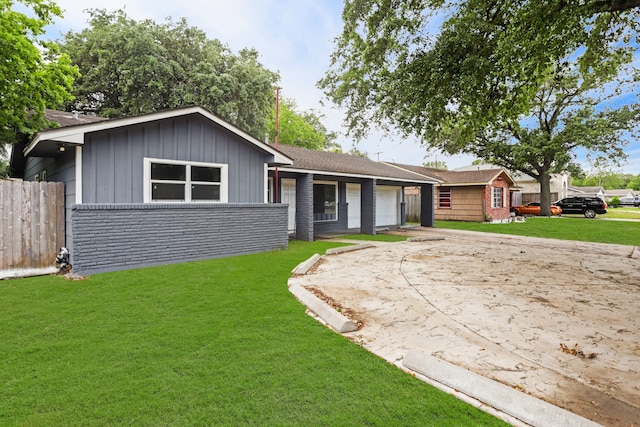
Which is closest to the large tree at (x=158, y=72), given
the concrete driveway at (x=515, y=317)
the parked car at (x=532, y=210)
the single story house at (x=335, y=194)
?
the single story house at (x=335, y=194)

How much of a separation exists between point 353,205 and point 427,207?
574 cm

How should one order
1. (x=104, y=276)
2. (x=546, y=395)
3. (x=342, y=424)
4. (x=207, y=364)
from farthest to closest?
(x=104, y=276) → (x=207, y=364) → (x=546, y=395) → (x=342, y=424)

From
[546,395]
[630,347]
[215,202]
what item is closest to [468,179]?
[215,202]

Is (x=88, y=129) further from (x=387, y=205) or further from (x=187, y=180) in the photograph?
(x=387, y=205)

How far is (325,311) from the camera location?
14.2ft

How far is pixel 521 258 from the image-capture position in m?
9.16

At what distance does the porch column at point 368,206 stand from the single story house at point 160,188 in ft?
19.7

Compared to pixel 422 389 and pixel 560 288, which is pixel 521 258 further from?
pixel 422 389

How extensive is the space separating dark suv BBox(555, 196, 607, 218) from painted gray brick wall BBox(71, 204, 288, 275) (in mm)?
30339

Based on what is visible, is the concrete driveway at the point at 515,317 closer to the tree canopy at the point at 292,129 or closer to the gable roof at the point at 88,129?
the gable roof at the point at 88,129

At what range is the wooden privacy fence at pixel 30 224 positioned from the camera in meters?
6.61

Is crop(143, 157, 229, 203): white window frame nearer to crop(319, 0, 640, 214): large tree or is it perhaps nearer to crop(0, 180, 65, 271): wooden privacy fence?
crop(0, 180, 65, 271): wooden privacy fence

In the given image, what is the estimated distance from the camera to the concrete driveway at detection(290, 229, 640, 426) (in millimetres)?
2779

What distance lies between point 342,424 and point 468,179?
2379cm
